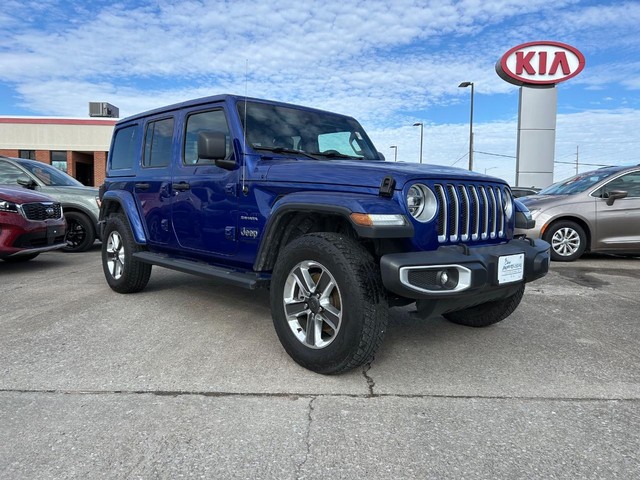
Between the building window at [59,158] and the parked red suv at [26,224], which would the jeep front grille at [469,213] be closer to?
the parked red suv at [26,224]

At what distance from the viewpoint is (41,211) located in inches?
274

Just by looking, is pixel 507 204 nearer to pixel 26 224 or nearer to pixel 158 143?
pixel 158 143

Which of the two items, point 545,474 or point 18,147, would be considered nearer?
point 545,474

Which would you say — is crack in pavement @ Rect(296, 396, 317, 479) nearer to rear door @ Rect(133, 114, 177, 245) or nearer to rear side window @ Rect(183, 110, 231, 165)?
rear side window @ Rect(183, 110, 231, 165)

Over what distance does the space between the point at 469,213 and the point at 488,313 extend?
1169mm

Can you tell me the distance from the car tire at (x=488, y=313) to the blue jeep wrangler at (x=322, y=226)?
11 mm

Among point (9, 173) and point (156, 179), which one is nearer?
point (156, 179)

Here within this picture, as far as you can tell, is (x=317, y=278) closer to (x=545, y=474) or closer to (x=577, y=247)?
(x=545, y=474)

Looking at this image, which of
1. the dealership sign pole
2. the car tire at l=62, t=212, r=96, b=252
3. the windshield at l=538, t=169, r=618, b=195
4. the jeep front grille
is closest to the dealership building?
the car tire at l=62, t=212, r=96, b=252

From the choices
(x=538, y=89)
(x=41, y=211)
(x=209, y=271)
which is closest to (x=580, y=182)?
(x=209, y=271)

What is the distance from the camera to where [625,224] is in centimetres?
767

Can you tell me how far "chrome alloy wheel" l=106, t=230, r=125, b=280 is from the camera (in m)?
5.35

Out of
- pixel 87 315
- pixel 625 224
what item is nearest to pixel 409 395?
pixel 87 315

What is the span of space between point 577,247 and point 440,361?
5647 millimetres
